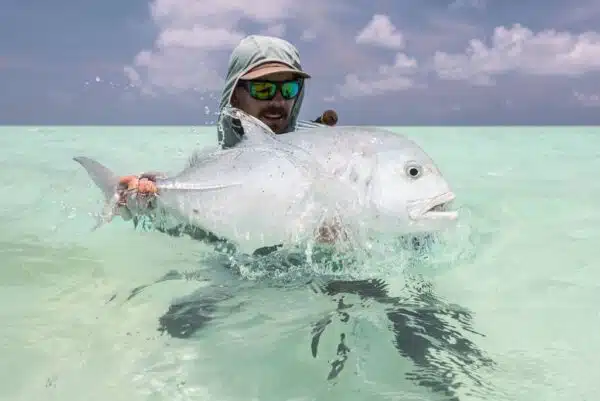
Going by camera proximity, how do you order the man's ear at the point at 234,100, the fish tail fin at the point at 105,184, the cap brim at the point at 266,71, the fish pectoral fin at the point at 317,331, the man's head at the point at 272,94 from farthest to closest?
the man's ear at the point at 234,100, the man's head at the point at 272,94, the cap brim at the point at 266,71, the fish tail fin at the point at 105,184, the fish pectoral fin at the point at 317,331

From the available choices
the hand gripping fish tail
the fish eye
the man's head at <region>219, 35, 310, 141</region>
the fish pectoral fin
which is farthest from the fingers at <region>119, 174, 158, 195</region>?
the fish eye

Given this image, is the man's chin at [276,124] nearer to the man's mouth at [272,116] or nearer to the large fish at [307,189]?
the man's mouth at [272,116]

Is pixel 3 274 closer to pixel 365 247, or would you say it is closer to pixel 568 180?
pixel 365 247

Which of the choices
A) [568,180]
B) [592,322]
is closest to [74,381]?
[592,322]

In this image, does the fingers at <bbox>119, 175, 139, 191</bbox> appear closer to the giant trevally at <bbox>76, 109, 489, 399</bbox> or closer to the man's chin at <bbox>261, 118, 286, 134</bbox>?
the giant trevally at <bbox>76, 109, 489, 399</bbox>

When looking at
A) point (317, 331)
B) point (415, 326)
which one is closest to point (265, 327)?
point (317, 331)

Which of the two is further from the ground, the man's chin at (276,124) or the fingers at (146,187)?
the man's chin at (276,124)

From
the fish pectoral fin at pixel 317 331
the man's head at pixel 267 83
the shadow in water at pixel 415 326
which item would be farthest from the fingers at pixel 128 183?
the fish pectoral fin at pixel 317 331

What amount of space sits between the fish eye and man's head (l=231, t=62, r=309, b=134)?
52.8 inches

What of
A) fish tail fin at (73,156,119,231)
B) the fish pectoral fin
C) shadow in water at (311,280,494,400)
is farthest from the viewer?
fish tail fin at (73,156,119,231)

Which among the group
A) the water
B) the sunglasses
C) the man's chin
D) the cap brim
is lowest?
the water

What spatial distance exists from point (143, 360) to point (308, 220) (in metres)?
1.07

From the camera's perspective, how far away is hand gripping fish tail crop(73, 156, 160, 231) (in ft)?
10.4

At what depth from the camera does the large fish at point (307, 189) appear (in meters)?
2.85
